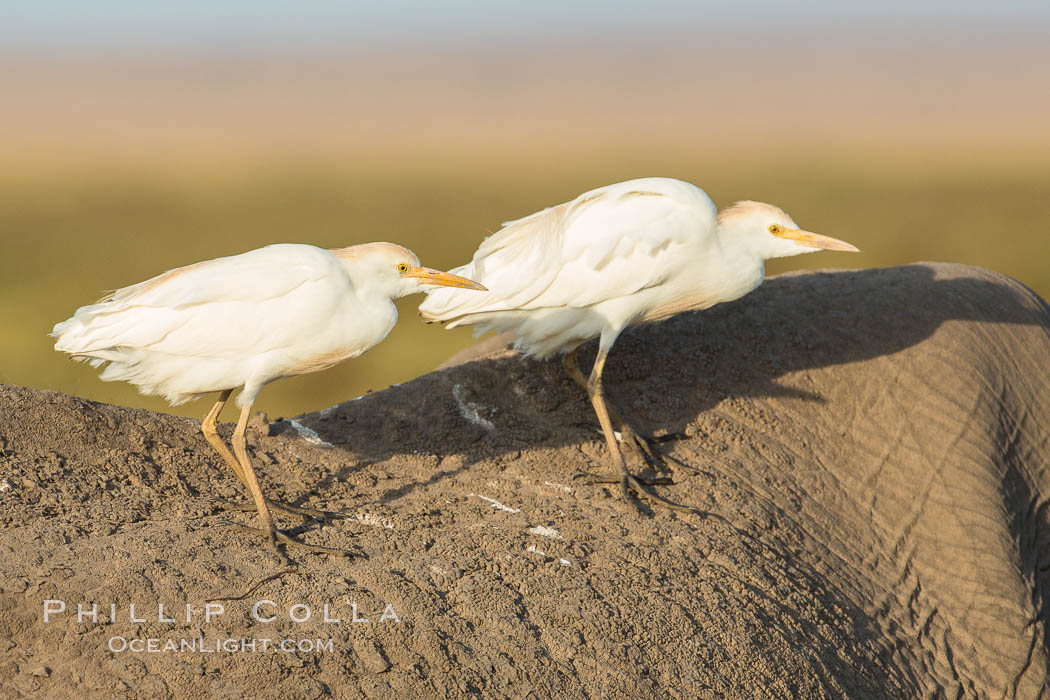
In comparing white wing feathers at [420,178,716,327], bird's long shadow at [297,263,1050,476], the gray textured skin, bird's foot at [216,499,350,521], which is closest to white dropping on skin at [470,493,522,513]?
the gray textured skin

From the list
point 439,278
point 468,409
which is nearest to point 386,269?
point 439,278

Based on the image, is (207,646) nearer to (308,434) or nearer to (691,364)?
(308,434)

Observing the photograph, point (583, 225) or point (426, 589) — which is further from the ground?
point (583, 225)

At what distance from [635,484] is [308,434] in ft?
7.12

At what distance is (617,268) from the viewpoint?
287 inches

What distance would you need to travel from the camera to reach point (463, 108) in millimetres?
108125

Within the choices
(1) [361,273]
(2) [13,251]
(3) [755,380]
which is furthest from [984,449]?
(2) [13,251]

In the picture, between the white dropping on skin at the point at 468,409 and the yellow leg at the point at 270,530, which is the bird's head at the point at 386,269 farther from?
the white dropping on skin at the point at 468,409

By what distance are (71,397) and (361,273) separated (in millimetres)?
2055

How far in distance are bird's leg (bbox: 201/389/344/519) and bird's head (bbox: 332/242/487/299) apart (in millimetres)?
1035

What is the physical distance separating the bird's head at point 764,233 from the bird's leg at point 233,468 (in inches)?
130

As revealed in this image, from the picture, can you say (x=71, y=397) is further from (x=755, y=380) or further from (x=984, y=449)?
(x=984, y=449)

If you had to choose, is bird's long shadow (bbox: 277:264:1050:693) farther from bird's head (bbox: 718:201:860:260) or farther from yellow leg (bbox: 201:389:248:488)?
bird's head (bbox: 718:201:860:260)

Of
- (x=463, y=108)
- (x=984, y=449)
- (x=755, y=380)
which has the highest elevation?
(x=755, y=380)
